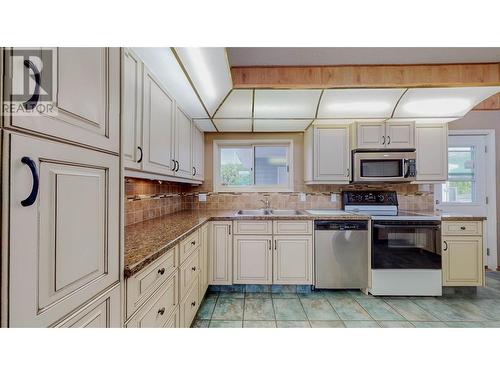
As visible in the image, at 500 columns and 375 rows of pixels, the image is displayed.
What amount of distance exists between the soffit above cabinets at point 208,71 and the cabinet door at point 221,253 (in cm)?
132

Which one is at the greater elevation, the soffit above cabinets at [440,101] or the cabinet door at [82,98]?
the soffit above cabinets at [440,101]

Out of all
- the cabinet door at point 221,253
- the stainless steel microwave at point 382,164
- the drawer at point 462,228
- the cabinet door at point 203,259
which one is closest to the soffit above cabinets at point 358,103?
the stainless steel microwave at point 382,164

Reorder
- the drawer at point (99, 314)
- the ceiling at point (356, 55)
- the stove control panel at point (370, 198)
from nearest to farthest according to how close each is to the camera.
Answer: the drawer at point (99, 314) < the ceiling at point (356, 55) < the stove control panel at point (370, 198)

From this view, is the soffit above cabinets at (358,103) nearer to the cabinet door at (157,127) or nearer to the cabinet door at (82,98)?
Answer: the cabinet door at (157,127)

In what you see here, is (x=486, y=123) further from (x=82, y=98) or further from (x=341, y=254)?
(x=82, y=98)

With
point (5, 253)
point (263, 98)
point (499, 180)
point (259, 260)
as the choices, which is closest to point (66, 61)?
point (5, 253)

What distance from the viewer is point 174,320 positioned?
4.72ft

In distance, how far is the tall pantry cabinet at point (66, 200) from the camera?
0.50m

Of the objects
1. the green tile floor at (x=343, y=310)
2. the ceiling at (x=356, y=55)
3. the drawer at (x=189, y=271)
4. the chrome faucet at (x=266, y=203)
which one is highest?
the ceiling at (x=356, y=55)

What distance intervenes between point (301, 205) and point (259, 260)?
1055 mm

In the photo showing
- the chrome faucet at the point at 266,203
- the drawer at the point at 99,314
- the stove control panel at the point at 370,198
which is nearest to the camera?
the drawer at the point at 99,314

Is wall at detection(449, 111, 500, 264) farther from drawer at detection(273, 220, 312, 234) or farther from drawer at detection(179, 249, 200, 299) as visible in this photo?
drawer at detection(179, 249, 200, 299)

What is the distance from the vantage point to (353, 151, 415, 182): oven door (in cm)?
280

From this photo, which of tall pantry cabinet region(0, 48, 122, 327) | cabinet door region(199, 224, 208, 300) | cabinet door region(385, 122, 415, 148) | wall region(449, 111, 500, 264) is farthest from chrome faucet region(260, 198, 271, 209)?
wall region(449, 111, 500, 264)
